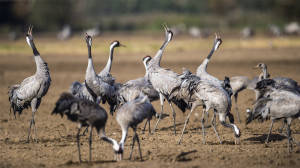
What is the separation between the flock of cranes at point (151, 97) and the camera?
24.4 ft

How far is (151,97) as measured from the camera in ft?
33.1

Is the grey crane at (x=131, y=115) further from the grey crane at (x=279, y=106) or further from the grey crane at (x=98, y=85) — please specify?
the grey crane at (x=98, y=85)

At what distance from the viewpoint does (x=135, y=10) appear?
8119 cm

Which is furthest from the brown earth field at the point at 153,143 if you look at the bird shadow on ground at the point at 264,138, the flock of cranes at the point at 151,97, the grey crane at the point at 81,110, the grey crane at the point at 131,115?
the grey crane at the point at 81,110

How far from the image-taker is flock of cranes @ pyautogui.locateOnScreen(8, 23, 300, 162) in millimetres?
7438

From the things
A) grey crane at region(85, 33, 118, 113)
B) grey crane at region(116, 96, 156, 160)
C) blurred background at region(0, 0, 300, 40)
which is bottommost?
grey crane at region(116, 96, 156, 160)

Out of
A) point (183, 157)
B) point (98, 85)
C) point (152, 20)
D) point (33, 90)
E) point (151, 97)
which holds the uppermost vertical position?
→ point (152, 20)

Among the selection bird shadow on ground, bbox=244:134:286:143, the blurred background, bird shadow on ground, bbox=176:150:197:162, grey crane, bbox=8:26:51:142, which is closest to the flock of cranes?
grey crane, bbox=8:26:51:142

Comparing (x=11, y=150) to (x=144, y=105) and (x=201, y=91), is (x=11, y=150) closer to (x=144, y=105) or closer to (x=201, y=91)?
(x=144, y=105)

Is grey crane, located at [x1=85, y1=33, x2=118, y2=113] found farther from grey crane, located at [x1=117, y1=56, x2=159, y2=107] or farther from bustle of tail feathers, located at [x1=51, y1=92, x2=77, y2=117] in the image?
bustle of tail feathers, located at [x1=51, y1=92, x2=77, y2=117]

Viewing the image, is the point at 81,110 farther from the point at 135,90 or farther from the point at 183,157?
the point at 135,90

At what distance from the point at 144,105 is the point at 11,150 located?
7.98 feet

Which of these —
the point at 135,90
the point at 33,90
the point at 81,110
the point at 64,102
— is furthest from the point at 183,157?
the point at 33,90

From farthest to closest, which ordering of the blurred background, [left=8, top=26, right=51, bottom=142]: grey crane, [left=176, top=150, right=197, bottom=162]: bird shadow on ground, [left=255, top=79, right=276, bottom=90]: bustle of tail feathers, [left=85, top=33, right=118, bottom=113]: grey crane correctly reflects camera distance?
the blurred background < [left=85, top=33, right=118, bottom=113]: grey crane < [left=8, top=26, right=51, bottom=142]: grey crane < [left=255, top=79, right=276, bottom=90]: bustle of tail feathers < [left=176, top=150, right=197, bottom=162]: bird shadow on ground
